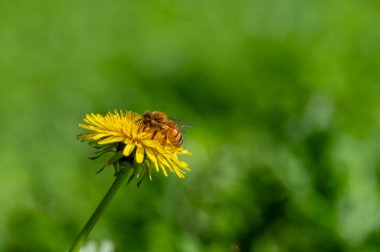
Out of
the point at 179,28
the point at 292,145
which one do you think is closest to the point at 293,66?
the point at 179,28

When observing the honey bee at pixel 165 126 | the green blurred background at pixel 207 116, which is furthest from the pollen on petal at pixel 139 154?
the green blurred background at pixel 207 116

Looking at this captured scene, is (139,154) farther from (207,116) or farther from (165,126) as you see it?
(207,116)

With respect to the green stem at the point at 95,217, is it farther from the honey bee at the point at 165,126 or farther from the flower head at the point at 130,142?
the honey bee at the point at 165,126

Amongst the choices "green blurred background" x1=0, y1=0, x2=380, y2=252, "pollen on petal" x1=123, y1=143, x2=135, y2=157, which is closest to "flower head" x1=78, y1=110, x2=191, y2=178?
"pollen on petal" x1=123, y1=143, x2=135, y2=157

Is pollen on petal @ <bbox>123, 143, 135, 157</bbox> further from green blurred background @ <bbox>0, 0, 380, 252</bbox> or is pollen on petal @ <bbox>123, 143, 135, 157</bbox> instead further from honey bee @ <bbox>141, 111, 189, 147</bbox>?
green blurred background @ <bbox>0, 0, 380, 252</bbox>

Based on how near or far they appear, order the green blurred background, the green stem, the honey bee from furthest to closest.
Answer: the green blurred background < the honey bee < the green stem
